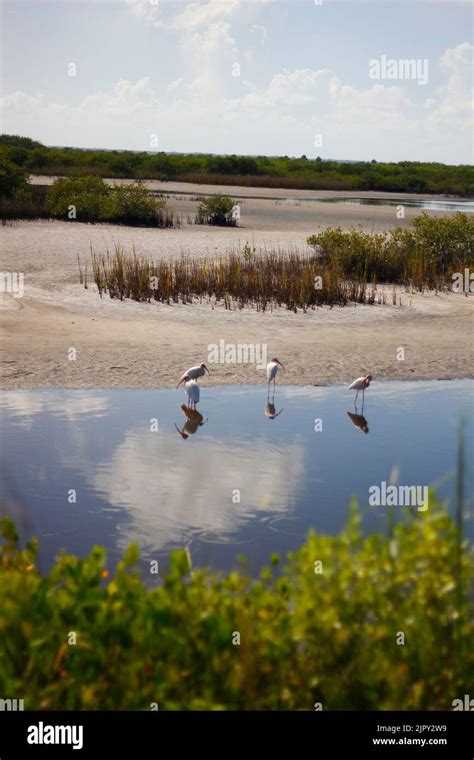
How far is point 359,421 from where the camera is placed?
11.2 m

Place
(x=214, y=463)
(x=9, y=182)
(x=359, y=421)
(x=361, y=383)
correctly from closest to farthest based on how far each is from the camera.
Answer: (x=214, y=463), (x=359, y=421), (x=361, y=383), (x=9, y=182)

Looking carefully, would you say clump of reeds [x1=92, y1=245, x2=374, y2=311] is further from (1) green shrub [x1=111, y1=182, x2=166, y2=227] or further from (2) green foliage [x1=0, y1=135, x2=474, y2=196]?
(2) green foliage [x1=0, y1=135, x2=474, y2=196]

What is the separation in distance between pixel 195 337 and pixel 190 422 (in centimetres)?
470

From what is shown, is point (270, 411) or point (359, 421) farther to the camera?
point (270, 411)

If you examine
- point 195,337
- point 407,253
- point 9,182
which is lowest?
point 195,337

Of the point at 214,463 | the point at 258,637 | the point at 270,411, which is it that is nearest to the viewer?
the point at 258,637

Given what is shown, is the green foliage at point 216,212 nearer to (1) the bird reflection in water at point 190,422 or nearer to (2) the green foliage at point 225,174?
(1) the bird reflection in water at point 190,422

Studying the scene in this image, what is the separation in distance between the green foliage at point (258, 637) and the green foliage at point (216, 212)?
3111 cm

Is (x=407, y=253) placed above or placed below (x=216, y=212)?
below

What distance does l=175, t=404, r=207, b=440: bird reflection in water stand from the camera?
34.6 feet

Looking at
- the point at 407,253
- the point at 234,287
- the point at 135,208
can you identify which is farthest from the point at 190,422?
the point at 135,208

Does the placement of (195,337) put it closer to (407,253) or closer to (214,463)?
(214,463)
